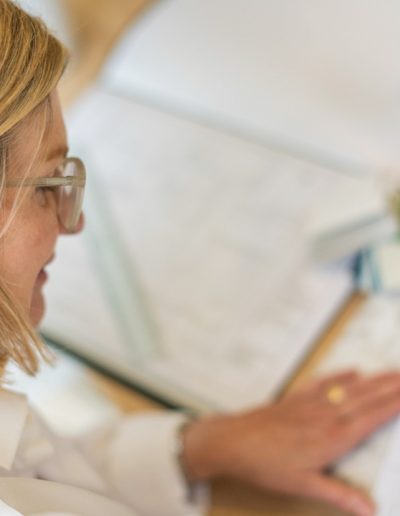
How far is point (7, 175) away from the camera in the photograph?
461 mm

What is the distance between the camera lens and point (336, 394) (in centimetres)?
77

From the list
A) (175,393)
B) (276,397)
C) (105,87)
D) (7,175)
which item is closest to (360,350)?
(276,397)

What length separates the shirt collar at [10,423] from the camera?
1.79 feet

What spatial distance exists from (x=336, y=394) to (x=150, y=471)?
232 millimetres

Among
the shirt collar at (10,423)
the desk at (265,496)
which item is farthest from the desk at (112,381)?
the shirt collar at (10,423)

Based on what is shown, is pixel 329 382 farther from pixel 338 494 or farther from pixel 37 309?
pixel 37 309

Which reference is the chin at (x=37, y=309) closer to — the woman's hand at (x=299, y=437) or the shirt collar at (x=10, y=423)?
the shirt collar at (x=10, y=423)

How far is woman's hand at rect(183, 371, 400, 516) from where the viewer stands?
2.33 feet

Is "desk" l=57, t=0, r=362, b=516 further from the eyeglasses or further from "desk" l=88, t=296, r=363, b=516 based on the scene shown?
the eyeglasses

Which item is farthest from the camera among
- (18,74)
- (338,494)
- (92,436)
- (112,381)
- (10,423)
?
(112,381)

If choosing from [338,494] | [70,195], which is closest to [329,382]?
[338,494]

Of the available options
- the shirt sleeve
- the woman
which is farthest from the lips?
the shirt sleeve

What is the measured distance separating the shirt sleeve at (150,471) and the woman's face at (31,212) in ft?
1.00

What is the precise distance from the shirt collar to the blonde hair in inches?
3.5
